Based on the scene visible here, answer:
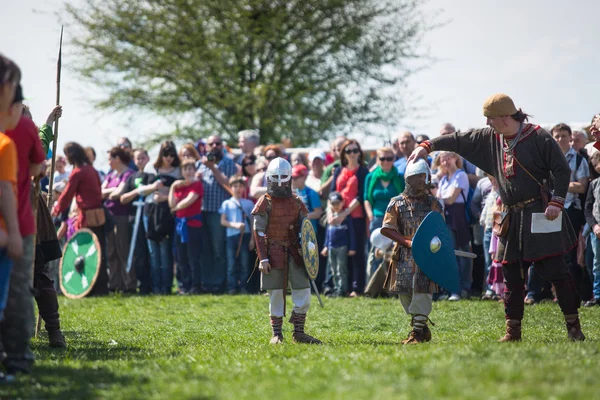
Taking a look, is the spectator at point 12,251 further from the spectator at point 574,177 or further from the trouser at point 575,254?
the trouser at point 575,254

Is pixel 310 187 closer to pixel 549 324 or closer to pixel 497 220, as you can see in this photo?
pixel 549 324

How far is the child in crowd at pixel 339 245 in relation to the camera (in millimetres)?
13297

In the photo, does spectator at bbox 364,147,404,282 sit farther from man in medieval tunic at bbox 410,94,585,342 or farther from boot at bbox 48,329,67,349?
boot at bbox 48,329,67,349

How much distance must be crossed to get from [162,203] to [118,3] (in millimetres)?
13494

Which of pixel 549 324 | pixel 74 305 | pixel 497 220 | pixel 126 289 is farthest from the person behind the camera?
pixel 126 289

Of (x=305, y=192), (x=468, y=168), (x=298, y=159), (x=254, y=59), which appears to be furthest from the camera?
(x=254, y=59)

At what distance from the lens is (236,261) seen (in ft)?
46.4

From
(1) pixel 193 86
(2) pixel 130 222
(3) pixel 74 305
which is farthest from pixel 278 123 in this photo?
(3) pixel 74 305

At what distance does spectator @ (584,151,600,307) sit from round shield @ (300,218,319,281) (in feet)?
12.9

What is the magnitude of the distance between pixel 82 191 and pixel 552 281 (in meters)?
8.32

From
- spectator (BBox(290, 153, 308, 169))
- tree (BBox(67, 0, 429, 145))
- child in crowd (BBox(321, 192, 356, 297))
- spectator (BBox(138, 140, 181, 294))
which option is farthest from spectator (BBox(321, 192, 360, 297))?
tree (BBox(67, 0, 429, 145))

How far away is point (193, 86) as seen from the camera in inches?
1045

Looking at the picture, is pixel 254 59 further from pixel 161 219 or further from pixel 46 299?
pixel 46 299

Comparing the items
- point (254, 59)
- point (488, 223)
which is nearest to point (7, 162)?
point (488, 223)
